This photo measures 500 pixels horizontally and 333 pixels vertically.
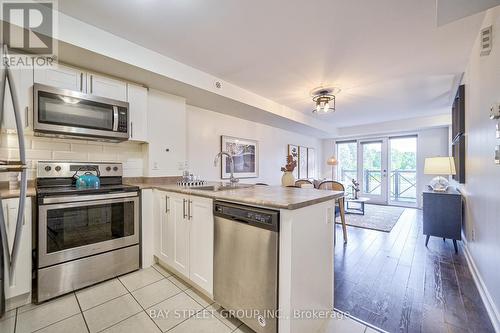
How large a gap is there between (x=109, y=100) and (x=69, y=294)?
1.94 meters

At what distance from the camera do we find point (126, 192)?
7.22 ft

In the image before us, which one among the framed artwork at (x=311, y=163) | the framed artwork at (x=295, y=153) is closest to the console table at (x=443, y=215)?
the framed artwork at (x=295, y=153)

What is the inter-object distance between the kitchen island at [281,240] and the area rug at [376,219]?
9.06 ft

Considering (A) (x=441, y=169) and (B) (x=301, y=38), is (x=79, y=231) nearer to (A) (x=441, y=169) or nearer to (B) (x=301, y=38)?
(B) (x=301, y=38)

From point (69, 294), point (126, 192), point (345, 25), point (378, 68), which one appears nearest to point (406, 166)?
point (378, 68)

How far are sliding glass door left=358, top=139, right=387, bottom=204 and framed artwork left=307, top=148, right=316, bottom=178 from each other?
4.87ft

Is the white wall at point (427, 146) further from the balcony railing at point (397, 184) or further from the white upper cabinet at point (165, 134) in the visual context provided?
the white upper cabinet at point (165, 134)

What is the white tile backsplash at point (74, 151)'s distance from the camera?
1.96m

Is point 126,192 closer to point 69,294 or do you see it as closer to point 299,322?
point 69,294

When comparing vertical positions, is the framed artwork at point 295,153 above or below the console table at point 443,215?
above

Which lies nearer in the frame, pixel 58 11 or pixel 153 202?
pixel 58 11

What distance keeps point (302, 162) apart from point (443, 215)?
3576 mm

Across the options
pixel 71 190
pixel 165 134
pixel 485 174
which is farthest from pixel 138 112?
pixel 485 174

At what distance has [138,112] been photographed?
2.52 meters
